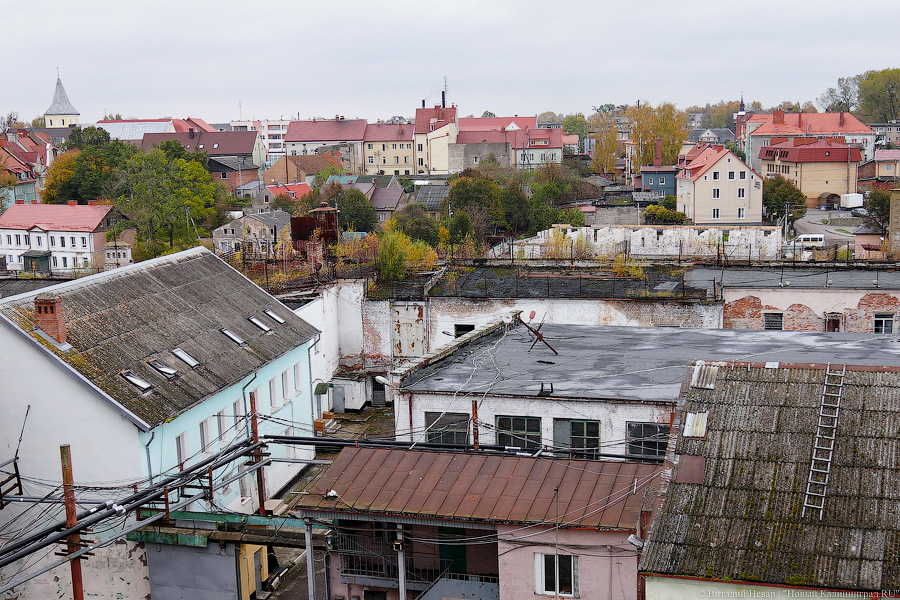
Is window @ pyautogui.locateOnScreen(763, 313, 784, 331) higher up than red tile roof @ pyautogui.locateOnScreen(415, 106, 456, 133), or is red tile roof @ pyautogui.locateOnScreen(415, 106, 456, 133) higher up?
red tile roof @ pyautogui.locateOnScreen(415, 106, 456, 133)

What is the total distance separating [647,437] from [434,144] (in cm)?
8900

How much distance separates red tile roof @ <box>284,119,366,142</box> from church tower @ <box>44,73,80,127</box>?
239ft

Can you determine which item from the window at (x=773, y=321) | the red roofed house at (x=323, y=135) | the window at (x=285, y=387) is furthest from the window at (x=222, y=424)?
the red roofed house at (x=323, y=135)

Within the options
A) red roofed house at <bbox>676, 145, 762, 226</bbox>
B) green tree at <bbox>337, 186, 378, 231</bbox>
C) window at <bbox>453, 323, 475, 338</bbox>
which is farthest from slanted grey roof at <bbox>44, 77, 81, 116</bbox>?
window at <bbox>453, 323, 475, 338</bbox>

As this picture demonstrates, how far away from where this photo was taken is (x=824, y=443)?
10.7m

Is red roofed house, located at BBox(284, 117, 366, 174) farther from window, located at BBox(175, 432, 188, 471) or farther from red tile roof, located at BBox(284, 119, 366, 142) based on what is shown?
window, located at BBox(175, 432, 188, 471)

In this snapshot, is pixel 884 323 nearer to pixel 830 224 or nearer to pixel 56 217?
pixel 830 224

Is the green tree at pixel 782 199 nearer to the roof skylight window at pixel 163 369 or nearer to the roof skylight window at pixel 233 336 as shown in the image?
the roof skylight window at pixel 233 336

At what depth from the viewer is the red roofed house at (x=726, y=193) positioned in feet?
224

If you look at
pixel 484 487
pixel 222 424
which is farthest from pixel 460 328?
pixel 484 487

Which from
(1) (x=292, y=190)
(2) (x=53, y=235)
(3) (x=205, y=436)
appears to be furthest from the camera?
(1) (x=292, y=190)

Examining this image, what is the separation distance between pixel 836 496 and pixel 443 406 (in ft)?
33.3

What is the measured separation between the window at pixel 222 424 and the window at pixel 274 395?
93.7 inches

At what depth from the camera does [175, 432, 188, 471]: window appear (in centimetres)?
1919
